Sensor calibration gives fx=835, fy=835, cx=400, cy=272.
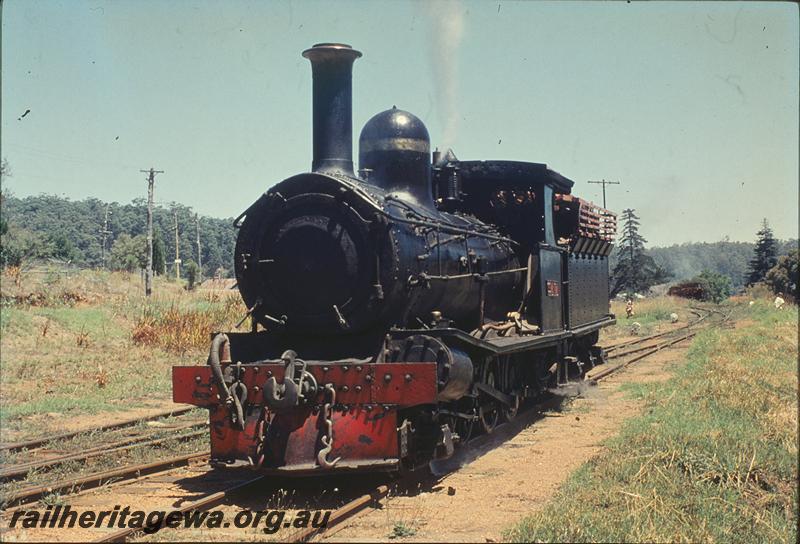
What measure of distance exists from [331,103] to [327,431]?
337cm

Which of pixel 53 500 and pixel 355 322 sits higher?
pixel 355 322

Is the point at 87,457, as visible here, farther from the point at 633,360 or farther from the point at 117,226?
the point at 117,226

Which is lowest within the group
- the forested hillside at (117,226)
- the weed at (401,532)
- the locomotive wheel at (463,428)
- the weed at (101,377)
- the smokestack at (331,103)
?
the weed at (401,532)

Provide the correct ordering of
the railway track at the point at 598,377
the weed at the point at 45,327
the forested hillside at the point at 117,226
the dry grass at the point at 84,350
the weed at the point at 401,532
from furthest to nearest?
the forested hillside at the point at 117,226
the weed at the point at 45,327
the dry grass at the point at 84,350
the railway track at the point at 598,377
the weed at the point at 401,532

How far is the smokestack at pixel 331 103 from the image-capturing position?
332 inches

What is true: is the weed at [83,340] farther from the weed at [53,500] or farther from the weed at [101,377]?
the weed at [53,500]

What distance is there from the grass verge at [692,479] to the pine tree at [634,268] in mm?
57367

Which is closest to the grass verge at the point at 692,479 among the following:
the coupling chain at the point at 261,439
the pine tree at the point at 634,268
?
the coupling chain at the point at 261,439

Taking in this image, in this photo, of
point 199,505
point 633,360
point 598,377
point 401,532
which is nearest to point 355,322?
point 199,505

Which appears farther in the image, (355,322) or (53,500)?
(355,322)

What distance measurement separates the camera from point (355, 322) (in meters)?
7.80

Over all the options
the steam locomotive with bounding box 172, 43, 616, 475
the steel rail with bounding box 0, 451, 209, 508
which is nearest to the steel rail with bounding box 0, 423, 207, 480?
the steel rail with bounding box 0, 451, 209, 508

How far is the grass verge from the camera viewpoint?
574cm

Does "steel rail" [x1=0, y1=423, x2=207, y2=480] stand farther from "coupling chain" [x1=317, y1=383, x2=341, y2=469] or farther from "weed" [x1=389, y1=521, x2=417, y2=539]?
"weed" [x1=389, y1=521, x2=417, y2=539]
